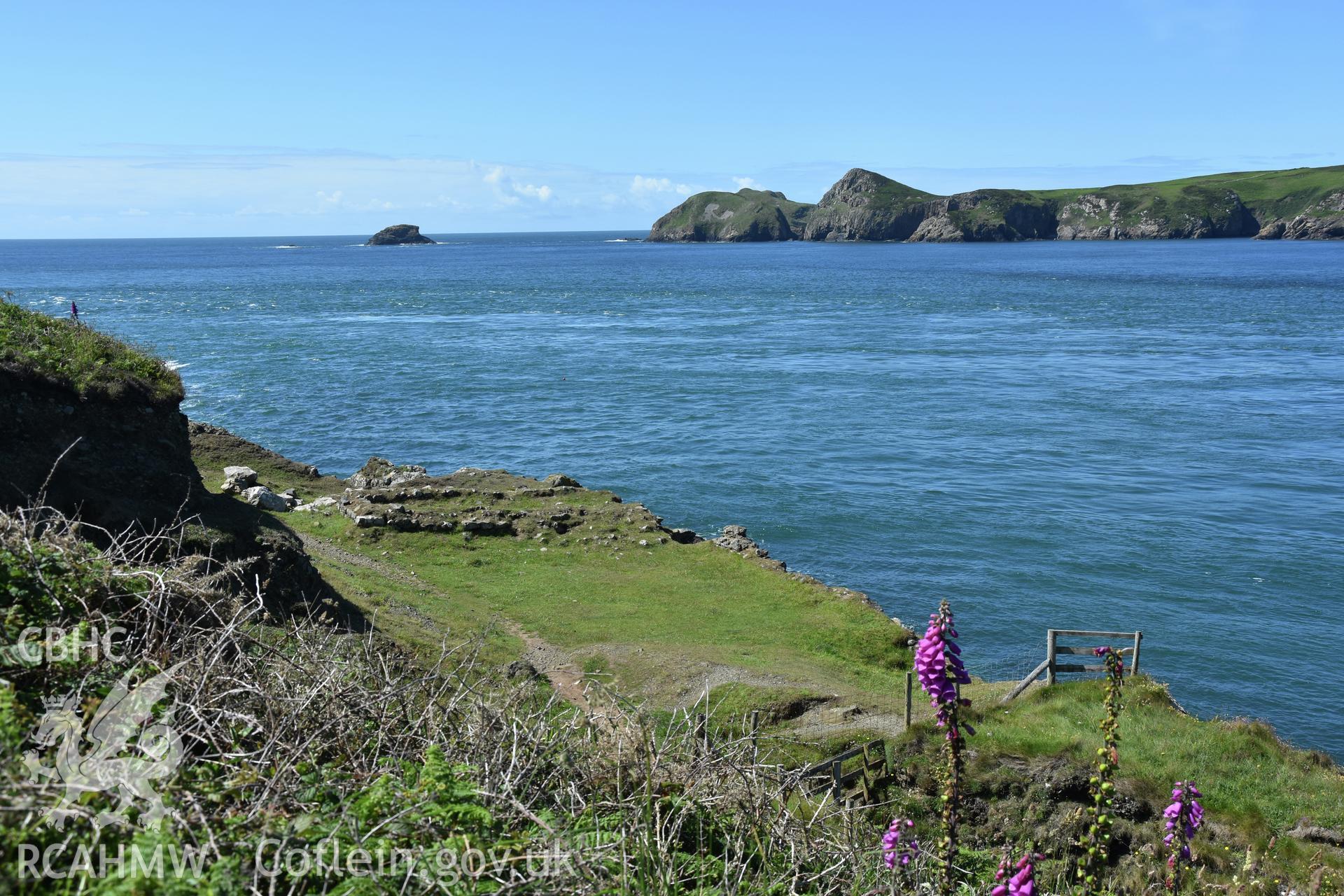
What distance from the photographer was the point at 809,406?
5388 cm

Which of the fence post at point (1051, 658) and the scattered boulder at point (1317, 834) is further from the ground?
the fence post at point (1051, 658)

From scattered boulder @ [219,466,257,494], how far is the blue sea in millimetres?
9328

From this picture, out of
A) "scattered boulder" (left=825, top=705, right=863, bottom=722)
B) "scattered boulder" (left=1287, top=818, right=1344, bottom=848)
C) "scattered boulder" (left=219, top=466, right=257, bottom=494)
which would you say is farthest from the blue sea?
"scattered boulder" (left=219, top=466, right=257, bottom=494)

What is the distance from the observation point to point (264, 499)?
102 feet

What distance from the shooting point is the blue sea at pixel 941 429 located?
28.0 m

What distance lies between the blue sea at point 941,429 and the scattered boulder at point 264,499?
9.89m

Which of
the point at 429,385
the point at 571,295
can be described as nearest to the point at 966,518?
the point at 429,385

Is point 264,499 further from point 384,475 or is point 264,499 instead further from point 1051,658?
point 1051,658

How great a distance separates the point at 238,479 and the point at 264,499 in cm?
163

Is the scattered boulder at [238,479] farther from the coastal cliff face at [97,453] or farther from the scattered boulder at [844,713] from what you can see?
the scattered boulder at [844,713]

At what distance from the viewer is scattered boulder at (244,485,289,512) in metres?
30.5

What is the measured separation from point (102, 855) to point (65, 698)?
58.2 inches

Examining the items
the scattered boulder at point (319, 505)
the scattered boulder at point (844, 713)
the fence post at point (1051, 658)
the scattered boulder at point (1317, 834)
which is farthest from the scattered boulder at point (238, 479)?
the scattered boulder at point (1317, 834)

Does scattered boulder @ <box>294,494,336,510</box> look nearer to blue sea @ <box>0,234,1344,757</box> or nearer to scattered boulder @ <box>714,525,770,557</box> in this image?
blue sea @ <box>0,234,1344,757</box>
